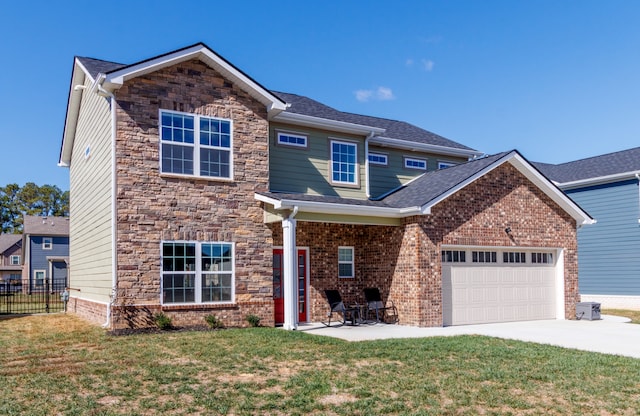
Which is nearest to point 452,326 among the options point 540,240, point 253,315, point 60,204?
point 540,240

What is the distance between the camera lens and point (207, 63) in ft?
46.9

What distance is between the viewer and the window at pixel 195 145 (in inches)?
537

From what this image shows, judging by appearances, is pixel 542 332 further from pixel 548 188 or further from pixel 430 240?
pixel 548 188

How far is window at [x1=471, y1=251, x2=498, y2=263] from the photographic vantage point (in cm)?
1606

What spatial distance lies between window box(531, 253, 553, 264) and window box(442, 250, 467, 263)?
2.93m

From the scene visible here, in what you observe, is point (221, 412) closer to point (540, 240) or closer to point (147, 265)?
point (147, 265)

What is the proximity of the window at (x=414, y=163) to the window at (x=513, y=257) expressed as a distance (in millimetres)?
4293

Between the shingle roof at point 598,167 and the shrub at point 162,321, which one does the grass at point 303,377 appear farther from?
the shingle roof at point 598,167

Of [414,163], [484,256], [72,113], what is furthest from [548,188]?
[72,113]

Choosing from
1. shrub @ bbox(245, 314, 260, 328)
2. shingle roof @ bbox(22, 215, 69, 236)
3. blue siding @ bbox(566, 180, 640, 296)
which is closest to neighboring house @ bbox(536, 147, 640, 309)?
blue siding @ bbox(566, 180, 640, 296)

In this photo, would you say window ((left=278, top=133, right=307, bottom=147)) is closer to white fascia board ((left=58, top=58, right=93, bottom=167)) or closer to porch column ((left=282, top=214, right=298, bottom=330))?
porch column ((left=282, top=214, right=298, bottom=330))

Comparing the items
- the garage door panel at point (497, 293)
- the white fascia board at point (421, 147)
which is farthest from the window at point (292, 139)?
the garage door panel at point (497, 293)

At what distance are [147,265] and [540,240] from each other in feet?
38.3

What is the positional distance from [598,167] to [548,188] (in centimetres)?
885
